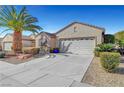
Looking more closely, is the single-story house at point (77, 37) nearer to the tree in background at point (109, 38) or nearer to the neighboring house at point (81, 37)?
the neighboring house at point (81, 37)

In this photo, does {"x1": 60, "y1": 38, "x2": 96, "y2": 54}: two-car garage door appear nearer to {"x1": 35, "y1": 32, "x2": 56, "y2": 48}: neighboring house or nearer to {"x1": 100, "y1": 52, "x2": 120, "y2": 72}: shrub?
{"x1": 35, "y1": 32, "x2": 56, "y2": 48}: neighboring house

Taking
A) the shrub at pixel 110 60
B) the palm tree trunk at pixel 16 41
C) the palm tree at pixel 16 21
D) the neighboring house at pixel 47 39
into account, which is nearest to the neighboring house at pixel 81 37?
the neighboring house at pixel 47 39

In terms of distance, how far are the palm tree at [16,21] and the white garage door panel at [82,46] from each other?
5567mm

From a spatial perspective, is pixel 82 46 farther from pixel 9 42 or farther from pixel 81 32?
pixel 9 42

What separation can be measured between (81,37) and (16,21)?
826cm

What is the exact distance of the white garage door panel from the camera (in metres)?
14.3

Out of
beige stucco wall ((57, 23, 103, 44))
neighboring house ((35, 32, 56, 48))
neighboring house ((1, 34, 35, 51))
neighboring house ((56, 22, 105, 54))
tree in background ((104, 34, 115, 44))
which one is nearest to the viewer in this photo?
beige stucco wall ((57, 23, 103, 44))

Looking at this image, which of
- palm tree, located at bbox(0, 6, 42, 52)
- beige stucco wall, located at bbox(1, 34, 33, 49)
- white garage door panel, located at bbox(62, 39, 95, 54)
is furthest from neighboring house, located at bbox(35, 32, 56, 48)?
beige stucco wall, located at bbox(1, 34, 33, 49)

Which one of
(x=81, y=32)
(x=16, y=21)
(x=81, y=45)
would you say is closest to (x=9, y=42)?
(x=16, y=21)

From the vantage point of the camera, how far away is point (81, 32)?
15.2m

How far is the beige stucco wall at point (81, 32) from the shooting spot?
14074 millimetres
